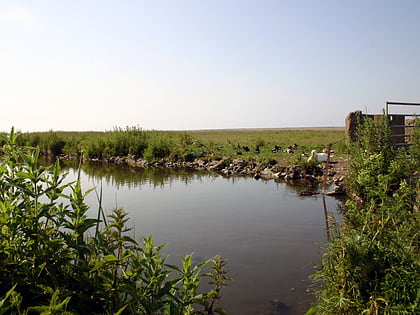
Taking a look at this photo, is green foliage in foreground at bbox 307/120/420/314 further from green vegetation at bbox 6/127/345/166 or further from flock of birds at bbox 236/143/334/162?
green vegetation at bbox 6/127/345/166

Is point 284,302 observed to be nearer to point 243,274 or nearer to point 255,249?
point 243,274

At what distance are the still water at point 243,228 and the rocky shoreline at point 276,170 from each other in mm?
901

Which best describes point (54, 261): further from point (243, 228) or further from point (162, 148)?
point (162, 148)

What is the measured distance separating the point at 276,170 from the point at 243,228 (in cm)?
750

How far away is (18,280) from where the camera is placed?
205 centimetres

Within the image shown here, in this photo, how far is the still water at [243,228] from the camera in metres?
4.82

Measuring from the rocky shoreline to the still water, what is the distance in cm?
90

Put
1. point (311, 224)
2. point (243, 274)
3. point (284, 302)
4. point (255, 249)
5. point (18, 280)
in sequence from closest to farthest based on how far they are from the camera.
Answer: point (18, 280) < point (284, 302) < point (243, 274) < point (255, 249) < point (311, 224)

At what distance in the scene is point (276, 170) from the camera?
48.8 ft

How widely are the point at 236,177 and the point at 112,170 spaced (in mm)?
7177

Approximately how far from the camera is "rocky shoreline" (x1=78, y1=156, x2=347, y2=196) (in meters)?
12.3

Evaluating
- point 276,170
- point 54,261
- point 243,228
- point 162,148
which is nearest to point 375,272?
point 54,261

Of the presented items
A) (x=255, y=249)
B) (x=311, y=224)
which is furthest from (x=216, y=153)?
(x=255, y=249)

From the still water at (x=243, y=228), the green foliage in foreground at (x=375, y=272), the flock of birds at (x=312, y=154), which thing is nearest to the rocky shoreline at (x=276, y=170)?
the flock of birds at (x=312, y=154)
